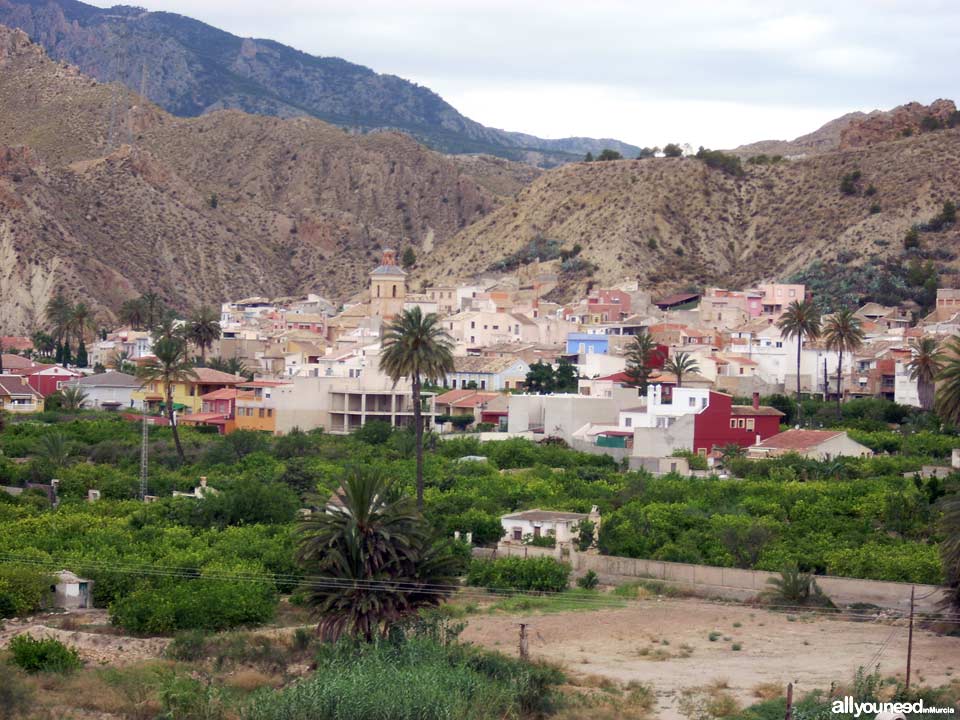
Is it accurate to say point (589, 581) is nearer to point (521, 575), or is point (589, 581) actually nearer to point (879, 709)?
point (521, 575)

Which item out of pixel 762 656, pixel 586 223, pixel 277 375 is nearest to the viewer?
pixel 762 656

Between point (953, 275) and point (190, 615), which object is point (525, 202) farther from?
point (190, 615)

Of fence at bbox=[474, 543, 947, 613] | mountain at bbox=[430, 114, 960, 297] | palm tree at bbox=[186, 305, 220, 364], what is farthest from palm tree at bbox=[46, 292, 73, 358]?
fence at bbox=[474, 543, 947, 613]

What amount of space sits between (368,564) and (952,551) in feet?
46.9

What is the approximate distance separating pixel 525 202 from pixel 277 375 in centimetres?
6187

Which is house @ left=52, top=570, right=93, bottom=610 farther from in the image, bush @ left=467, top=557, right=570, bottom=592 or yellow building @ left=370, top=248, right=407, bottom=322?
yellow building @ left=370, top=248, right=407, bottom=322

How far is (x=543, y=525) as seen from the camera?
50.7 metres

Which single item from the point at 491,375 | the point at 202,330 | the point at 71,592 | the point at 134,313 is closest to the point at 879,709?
the point at 71,592

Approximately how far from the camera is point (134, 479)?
6028 cm

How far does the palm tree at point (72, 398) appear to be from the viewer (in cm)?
8562

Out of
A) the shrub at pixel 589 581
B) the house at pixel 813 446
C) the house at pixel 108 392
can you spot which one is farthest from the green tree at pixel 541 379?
the shrub at pixel 589 581

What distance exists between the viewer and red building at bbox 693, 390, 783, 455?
65250 mm

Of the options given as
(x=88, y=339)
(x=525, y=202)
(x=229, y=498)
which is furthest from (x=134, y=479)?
(x=525, y=202)

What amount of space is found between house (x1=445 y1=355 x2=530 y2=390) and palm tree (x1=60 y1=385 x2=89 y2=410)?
19.3 metres
